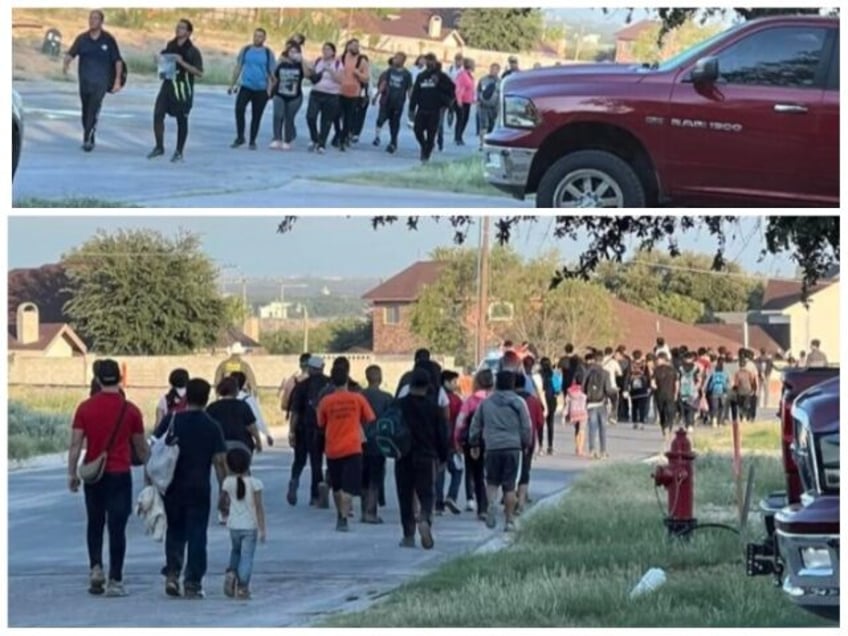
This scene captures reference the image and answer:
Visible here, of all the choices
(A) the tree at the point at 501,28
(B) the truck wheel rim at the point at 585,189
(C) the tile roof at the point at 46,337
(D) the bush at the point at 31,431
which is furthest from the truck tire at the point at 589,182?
(D) the bush at the point at 31,431

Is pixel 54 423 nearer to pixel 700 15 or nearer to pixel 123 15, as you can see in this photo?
pixel 123 15

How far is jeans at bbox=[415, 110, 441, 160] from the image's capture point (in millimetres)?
12391

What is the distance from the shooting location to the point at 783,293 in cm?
1255

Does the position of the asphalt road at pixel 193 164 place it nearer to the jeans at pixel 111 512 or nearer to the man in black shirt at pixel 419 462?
the man in black shirt at pixel 419 462

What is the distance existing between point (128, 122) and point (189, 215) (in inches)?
34.7

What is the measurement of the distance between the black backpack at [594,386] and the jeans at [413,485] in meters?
1.15

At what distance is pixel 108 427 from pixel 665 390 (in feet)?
12.8

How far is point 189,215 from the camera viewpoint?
11914 mm

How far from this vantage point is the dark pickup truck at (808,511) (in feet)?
27.4

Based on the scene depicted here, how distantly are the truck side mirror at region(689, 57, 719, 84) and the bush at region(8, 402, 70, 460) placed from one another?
174 inches

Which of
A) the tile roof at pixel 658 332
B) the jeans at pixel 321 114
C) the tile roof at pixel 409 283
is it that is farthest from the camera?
the tile roof at pixel 658 332

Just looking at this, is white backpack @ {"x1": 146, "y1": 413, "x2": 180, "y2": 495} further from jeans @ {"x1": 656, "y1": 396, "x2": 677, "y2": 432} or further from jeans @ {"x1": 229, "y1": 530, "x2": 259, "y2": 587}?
jeans @ {"x1": 656, "y1": 396, "x2": 677, "y2": 432}

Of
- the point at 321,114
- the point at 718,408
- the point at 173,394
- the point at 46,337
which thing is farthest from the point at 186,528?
the point at 718,408

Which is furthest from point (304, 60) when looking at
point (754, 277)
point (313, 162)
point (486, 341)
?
point (754, 277)
